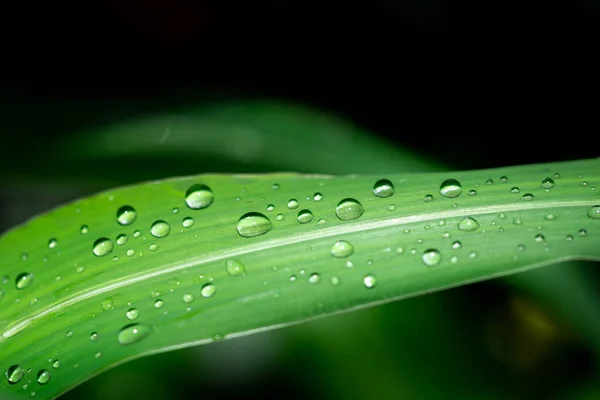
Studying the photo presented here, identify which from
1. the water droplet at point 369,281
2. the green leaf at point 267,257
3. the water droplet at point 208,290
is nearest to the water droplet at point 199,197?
the green leaf at point 267,257

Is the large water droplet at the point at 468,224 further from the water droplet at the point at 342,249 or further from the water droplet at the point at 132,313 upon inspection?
the water droplet at the point at 132,313

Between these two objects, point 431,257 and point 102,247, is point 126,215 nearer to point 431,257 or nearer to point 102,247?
point 102,247

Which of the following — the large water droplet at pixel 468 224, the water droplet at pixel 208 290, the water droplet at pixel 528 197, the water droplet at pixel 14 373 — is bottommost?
the water droplet at pixel 14 373

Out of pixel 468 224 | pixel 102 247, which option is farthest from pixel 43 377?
pixel 468 224

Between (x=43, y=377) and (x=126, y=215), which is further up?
(x=126, y=215)

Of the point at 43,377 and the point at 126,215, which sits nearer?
the point at 43,377

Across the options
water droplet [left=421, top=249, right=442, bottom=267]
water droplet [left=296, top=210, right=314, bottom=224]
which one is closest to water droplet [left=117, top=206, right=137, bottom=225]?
water droplet [left=296, top=210, right=314, bottom=224]
